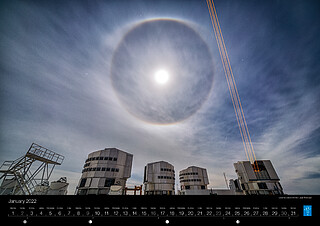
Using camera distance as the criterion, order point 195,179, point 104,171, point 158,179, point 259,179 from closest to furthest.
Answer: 1. point 104,171
2. point 259,179
3. point 158,179
4. point 195,179

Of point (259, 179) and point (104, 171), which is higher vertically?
point (104, 171)

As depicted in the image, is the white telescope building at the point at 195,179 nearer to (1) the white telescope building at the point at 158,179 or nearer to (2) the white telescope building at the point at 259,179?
(1) the white telescope building at the point at 158,179
